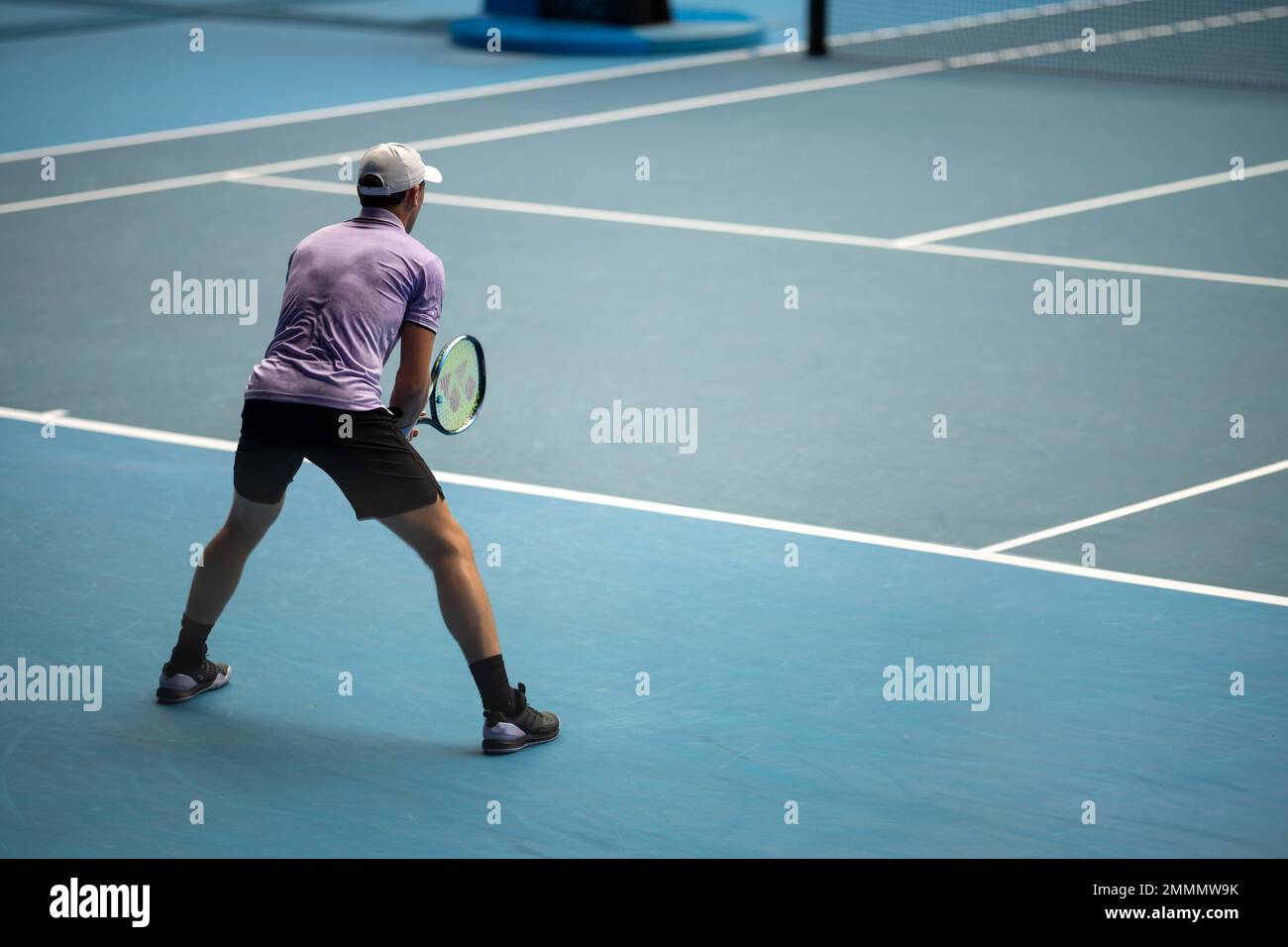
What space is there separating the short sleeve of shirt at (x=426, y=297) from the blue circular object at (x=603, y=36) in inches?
561

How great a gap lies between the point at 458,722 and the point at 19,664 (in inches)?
59.2

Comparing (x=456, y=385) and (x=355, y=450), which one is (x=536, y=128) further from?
(x=355, y=450)

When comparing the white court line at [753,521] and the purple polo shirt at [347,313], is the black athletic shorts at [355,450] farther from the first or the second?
the white court line at [753,521]

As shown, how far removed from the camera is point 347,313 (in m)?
5.83

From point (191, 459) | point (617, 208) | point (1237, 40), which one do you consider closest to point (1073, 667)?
point (191, 459)

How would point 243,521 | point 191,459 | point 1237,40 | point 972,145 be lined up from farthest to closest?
point 1237,40, point 972,145, point 191,459, point 243,521

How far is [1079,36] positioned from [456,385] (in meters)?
16.5

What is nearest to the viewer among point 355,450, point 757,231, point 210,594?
point 355,450

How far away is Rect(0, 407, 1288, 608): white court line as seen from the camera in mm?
7438

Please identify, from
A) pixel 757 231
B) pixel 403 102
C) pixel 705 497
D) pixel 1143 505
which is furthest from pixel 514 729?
pixel 403 102

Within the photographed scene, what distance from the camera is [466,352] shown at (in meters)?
6.29

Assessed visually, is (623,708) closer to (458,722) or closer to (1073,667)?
(458,722)
